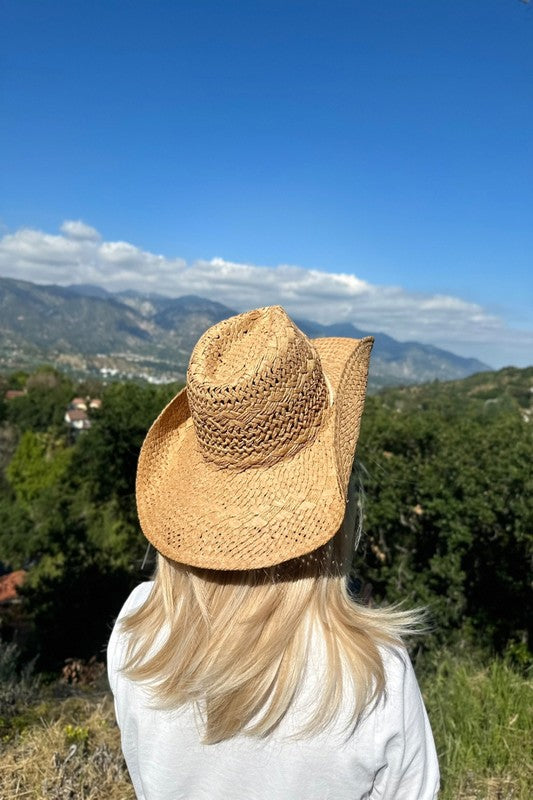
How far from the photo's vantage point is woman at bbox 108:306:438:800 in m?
1.04

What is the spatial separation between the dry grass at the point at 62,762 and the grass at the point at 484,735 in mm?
1285

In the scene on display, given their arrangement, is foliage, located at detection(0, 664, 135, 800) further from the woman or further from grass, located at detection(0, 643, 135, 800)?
the woman

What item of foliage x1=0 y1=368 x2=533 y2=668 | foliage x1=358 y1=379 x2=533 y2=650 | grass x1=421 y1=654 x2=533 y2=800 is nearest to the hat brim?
grass x1=421 y1=654 x2=533 y2=800

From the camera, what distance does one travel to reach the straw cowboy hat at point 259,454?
110 centimetres

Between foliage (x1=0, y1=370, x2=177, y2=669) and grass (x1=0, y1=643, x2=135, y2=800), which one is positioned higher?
grass (x1=0, y1=643, x2=135, y2=800)

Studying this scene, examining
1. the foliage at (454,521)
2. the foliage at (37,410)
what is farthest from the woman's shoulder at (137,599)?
the foliage at (37,410)

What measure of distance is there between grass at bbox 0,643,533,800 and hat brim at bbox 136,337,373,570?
1.35 metres

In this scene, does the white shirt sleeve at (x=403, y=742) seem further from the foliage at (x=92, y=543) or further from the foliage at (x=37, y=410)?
the foliage at (x=37, y=410)

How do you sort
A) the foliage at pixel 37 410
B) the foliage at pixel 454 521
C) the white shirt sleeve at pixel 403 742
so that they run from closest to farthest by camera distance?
the white shirt sleeve at pixel 403 742
the foliage at pixel 454 521
the foliage at pixel 37 410

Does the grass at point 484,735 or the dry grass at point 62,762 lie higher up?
the grass at point 484,735

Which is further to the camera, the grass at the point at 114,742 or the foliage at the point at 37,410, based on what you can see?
the foliage at the point at 37,410

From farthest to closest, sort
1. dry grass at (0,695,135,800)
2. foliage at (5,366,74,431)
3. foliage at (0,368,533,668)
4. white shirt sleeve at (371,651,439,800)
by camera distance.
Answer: foliage at (5,366,74,431), foliage at (0,368,533,668), dry grass at (0,695,135,800), white shirt sleeve at (371,651,439,800)

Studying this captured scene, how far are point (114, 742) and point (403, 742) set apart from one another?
5.56ft

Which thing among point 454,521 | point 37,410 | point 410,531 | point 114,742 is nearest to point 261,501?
point 114,742
